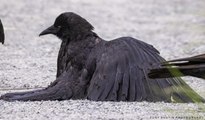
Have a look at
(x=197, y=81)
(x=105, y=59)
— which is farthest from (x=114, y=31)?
(x=105, y=59)

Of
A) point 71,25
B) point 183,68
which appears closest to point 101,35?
point 71,25

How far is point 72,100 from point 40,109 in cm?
61

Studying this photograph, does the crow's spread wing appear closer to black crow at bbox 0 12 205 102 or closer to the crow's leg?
black crow at bbox 0 12 205 102

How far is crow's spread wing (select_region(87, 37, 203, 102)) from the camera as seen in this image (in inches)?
297

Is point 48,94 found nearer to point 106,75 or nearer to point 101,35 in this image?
point 106,75

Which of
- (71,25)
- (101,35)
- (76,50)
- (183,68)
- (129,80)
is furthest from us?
(101,35)

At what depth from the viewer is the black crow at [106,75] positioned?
7.58 m

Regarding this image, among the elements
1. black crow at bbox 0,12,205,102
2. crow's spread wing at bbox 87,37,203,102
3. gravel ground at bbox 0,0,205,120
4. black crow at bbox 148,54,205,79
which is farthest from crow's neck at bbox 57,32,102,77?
black crow at bbox 148,54,205,79

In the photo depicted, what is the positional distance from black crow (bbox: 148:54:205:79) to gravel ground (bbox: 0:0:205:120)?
39cm

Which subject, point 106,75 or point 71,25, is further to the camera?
point 71,25

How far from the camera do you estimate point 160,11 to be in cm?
1827

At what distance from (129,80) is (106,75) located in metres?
0.24

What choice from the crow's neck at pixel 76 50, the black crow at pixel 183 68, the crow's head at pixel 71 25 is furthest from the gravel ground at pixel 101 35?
the crow's head at pixel 71 25

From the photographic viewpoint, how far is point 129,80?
302 inches
